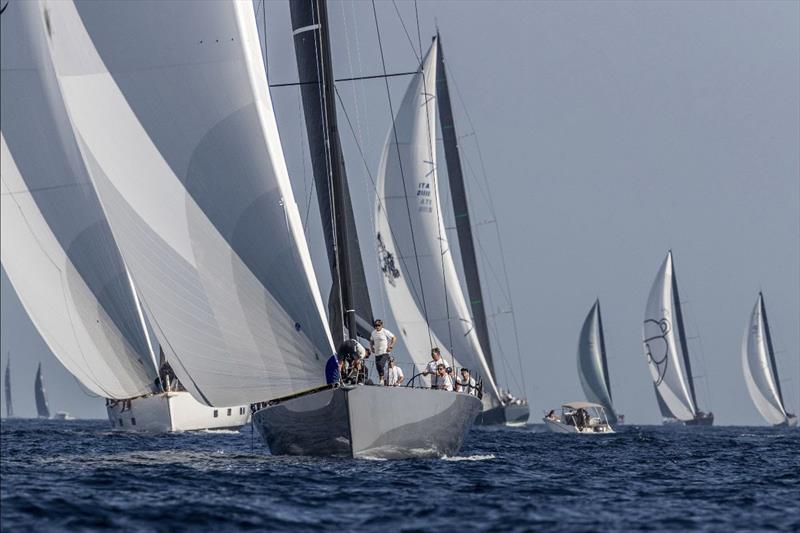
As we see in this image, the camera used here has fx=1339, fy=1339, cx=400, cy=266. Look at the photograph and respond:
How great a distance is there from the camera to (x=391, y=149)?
51219 millimetres

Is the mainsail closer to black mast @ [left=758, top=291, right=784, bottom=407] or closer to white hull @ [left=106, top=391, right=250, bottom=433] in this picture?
black mast @ [left=758, top=291, right=784, bottom=407]

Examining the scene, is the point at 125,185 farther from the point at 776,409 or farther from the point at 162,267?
the point at 776,409

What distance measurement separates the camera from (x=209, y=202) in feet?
65.7

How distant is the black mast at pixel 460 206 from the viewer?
5356 cm

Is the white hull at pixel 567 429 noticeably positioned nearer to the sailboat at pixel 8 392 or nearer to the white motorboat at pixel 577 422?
the white motorboat at pixel 577 422

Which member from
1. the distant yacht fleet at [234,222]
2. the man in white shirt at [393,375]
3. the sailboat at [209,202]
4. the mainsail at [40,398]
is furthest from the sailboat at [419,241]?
→ the mainsail at [40,398]

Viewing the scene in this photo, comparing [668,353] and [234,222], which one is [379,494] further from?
[668,353]

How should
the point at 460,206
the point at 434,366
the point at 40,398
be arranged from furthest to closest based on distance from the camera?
1. the point at 40,398
2. the point at 460,206
3. the point at 434,366

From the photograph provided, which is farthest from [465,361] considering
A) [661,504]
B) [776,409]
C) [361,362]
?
[776,409]

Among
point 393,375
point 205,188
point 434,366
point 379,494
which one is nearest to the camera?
point 379,494

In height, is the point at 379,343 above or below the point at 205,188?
below

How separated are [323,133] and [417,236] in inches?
1051

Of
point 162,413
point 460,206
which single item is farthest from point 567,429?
point 162,413

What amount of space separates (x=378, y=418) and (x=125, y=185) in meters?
5.22
